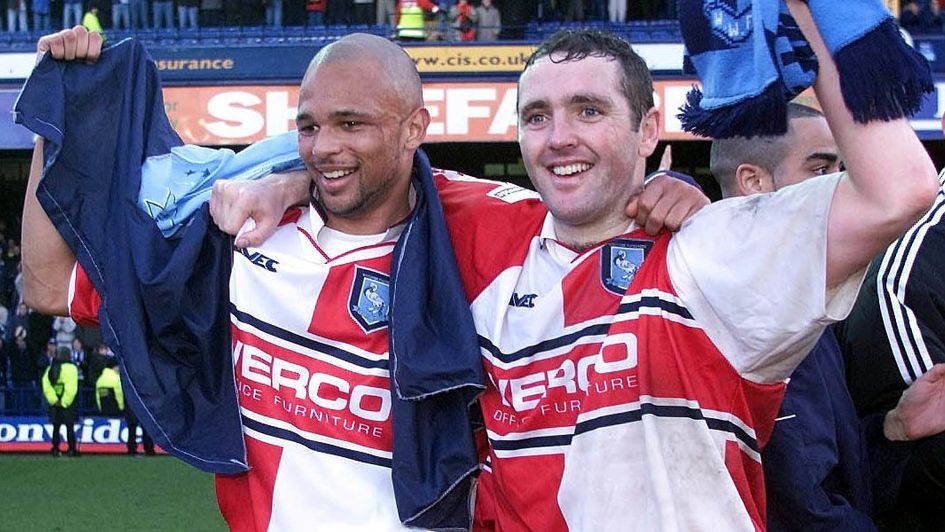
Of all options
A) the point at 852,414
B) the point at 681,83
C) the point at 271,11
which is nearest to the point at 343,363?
the point at 852,414

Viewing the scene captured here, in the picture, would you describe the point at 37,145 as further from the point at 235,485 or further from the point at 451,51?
the point at 451,51

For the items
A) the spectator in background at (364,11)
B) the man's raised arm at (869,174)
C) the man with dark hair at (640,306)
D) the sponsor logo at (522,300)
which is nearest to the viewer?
the man's raised arm at (869,174)

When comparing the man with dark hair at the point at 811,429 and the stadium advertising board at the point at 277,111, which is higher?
the man with dark hair at the point at 811,429

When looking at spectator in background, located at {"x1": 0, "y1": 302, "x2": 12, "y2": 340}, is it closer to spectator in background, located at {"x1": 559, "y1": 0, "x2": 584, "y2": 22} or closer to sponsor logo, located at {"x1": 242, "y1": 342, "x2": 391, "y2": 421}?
spectator in background, located at {"x1": 559, "y1": 0, "x2": 584, "y2": 22}

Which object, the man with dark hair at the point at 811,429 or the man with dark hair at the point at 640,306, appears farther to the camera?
the man with dark hair at the point at 811,429

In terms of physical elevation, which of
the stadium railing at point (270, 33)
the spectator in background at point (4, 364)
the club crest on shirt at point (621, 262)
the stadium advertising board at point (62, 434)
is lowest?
the stadium advertising board at point (62, 434)

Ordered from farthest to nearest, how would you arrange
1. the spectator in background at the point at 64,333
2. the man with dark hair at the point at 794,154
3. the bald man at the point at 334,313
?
the spectator in background at the point at 64,333 → the man with dark hair at the point at 794,154 → the bald man at the point at 334,313

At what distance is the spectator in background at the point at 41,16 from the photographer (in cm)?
1789

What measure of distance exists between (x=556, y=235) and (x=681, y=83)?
11.8 meters

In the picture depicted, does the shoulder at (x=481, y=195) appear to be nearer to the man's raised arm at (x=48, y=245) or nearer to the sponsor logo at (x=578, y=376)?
the sponsor logo at (x=578, y=376)

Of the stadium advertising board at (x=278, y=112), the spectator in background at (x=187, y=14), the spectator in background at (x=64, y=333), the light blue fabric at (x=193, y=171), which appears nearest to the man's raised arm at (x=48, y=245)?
the light blue fabric at (x=193, y=171)

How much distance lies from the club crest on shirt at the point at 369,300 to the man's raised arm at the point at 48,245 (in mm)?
698

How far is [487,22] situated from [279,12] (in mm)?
3452

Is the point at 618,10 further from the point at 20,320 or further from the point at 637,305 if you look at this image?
the point at 637,305
